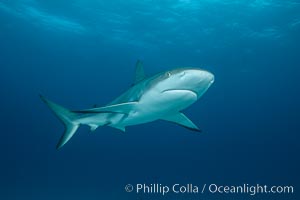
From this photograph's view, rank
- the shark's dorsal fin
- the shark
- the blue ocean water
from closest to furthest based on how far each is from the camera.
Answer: the shark, the shark's dorsal fin, the blue ocean water

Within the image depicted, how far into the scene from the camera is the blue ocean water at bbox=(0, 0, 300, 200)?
22031mm

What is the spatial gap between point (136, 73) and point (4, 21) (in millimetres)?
23814

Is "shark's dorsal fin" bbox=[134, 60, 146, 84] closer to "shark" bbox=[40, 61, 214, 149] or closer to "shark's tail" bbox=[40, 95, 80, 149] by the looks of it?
"shark" bbox=[40, 61, 214, 149]

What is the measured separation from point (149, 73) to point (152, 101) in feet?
95.5

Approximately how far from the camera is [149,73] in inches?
1336

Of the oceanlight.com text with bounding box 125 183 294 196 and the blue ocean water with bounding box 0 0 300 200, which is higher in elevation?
the blue ocean water with bounding box 0 0 300 200

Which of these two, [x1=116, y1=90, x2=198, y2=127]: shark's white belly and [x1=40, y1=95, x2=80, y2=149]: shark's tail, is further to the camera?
[x1=40, y1=95, x2=80, y2=149]: shark's tail

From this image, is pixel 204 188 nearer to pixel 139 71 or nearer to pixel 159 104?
pixel 139 71

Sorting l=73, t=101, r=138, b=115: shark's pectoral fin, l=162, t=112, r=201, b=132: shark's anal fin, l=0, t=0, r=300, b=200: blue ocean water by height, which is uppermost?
l=0, t=0, r=300, b=200: blue ocean water

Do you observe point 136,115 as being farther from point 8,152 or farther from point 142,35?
point 8,152

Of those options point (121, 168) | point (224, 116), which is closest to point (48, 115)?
point (121, 168)

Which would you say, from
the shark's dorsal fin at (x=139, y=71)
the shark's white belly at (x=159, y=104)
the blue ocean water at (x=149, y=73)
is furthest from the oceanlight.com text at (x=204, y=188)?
the shark's white belly at (x=159, y=104)

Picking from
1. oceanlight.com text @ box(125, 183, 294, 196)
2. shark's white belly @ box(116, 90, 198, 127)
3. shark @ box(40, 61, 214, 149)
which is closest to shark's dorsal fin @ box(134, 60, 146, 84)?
shark @ box(40, 61, 214, 149)

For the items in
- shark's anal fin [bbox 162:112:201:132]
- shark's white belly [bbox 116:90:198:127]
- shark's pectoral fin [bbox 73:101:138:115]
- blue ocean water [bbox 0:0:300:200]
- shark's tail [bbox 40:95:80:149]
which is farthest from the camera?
blue ocean water [bbox 0:0:300:200]
